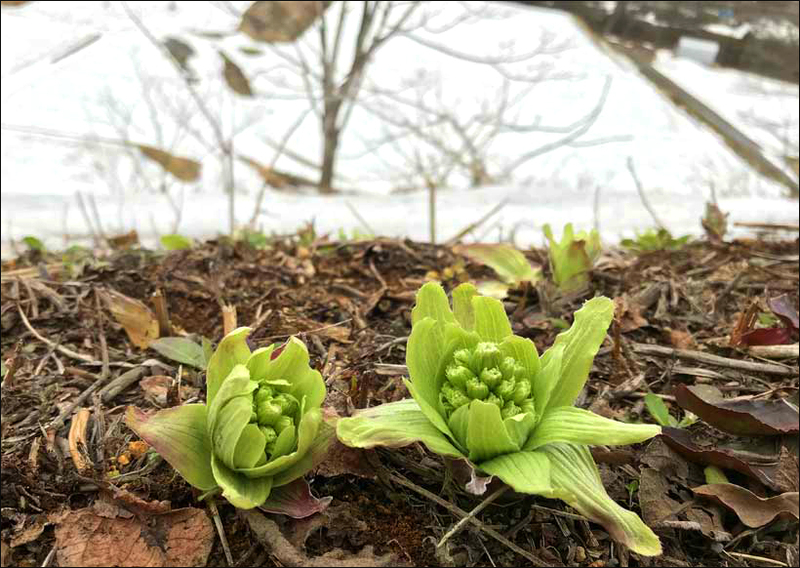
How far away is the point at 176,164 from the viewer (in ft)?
10.1

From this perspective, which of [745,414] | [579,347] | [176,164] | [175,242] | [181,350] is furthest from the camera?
[176,164]

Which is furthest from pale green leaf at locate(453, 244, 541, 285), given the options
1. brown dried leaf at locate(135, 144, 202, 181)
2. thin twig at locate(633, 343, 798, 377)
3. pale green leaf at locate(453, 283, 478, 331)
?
brown dried leaf at locate(135, 144, 202, 181)

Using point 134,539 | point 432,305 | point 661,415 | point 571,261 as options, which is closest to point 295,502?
point 134,539

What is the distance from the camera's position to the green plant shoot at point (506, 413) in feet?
2.18

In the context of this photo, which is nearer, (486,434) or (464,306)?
(486,434)

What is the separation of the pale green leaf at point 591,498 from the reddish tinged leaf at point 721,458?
0.21m

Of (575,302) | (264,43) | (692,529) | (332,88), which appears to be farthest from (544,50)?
(692,529)

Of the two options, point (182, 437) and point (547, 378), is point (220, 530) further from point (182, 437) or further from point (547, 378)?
point (547, 378)

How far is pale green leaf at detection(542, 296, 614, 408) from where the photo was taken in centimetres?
74

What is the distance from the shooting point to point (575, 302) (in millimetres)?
Answer: 1306

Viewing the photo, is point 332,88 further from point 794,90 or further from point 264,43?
point 794,90

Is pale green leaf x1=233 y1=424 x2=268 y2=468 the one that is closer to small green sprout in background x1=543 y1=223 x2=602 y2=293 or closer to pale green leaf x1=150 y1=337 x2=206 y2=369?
pale green leaf x1=150 y1=337 x2=206 y2=369

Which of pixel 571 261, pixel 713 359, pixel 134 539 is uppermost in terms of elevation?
pixel 571 261

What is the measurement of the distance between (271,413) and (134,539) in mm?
187
